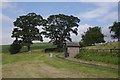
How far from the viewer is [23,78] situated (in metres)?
20.1

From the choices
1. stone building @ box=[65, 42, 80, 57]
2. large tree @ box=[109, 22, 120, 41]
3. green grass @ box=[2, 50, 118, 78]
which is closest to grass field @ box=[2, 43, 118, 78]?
green grass @ box=[2, 50, 118, 78]

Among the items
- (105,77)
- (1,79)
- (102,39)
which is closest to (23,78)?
(1,79)

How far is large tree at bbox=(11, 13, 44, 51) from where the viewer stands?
81.1 meters

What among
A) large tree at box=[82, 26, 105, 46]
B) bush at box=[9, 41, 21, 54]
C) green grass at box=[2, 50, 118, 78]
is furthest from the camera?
large tree at box=[82, 26, 105, 46]

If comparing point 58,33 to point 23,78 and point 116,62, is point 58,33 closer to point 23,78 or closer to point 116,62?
point 116,62

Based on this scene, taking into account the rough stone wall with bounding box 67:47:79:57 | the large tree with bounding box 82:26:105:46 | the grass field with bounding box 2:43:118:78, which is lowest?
the grass field with bounding box 2:43:118:78

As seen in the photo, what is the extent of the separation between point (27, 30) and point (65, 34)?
1293cm

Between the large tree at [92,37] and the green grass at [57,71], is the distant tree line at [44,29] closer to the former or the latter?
the large tree at [92,37]

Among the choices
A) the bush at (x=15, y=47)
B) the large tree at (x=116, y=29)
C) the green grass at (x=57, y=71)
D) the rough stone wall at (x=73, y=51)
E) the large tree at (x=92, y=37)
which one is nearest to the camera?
the green grass at (x=57, y=71)

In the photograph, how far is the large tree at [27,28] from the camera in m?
81.1

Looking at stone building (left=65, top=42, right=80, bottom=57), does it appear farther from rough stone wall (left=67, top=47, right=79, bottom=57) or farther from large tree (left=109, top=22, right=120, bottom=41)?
large tree (left=109, top=22, right=120, bottom=41)

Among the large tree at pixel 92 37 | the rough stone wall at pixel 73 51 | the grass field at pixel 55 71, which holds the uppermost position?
the large tree at pixel 92 37

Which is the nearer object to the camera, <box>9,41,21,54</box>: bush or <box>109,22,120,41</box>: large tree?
<box>9,41,21,54</box>: bush

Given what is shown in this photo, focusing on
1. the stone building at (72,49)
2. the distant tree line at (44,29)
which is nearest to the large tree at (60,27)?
the distant tree line at (44,29)
